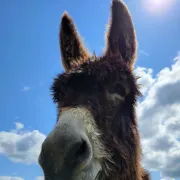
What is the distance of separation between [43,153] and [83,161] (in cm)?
40

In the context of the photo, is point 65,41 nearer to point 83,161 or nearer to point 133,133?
point 133,133

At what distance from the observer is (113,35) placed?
5.01m

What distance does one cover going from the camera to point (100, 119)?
3338mm

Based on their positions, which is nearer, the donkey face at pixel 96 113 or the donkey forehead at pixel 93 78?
the donkey face at pixel 96 113

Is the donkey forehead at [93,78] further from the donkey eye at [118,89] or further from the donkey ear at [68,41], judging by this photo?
the donkey ear at [68,41]

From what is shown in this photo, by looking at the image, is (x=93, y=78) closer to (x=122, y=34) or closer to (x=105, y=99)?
(x=105, y=99)

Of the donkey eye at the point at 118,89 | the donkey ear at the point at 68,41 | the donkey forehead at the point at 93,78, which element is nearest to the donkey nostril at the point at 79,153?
the donkey forehead at the point at 93,78

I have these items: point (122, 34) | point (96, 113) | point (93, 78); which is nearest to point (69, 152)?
point (96, 113)

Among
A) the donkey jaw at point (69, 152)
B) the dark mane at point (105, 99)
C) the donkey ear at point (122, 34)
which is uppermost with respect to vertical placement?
the donkey ear at point (122, 34)

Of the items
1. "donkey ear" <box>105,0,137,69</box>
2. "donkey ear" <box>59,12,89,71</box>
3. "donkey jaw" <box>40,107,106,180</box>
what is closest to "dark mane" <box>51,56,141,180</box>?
"donkey jaw" <box>40,107,106,180</box>

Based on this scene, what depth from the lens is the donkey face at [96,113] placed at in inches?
103

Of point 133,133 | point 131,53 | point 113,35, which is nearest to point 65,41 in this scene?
point 113,35

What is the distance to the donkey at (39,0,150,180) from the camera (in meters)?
2.62

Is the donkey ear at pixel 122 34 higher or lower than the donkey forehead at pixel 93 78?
higher
